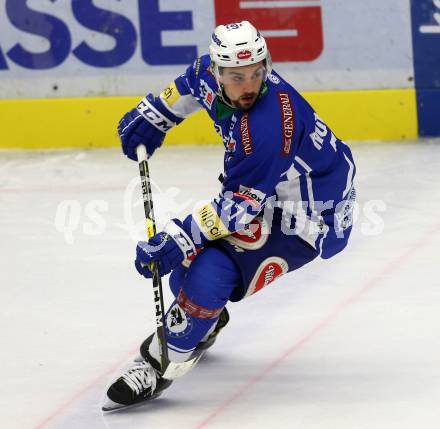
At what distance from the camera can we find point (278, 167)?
10.3 feet

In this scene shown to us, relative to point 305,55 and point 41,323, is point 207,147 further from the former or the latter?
point 41,323

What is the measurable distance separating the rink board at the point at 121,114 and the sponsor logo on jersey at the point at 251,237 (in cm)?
283

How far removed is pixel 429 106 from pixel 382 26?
44 centimetres

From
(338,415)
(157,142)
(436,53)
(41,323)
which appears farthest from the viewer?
(436,53)

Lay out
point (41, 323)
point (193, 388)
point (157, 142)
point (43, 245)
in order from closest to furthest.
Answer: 1. point (193, 388)
2. point (157, 142)
3. point (41, 323)
4. point (43, 245)

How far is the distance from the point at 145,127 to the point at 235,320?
2.37 feet

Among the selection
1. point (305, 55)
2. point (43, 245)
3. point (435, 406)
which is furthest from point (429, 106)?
point (435, 406)

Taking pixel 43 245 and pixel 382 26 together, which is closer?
pixel 43 245

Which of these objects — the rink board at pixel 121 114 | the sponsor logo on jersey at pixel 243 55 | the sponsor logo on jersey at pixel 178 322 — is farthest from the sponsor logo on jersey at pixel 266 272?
the rink board at pixel 121 114

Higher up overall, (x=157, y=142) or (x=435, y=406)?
(x=157, y=142)

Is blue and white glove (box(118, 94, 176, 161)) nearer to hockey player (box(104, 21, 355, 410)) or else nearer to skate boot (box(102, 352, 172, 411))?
hockey player (box(104, 21, 355, 410))

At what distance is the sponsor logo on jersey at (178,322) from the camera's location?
10.7 ft

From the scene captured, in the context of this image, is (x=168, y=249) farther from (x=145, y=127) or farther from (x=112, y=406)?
(x=145, y=127)

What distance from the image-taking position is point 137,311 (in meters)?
4.10
